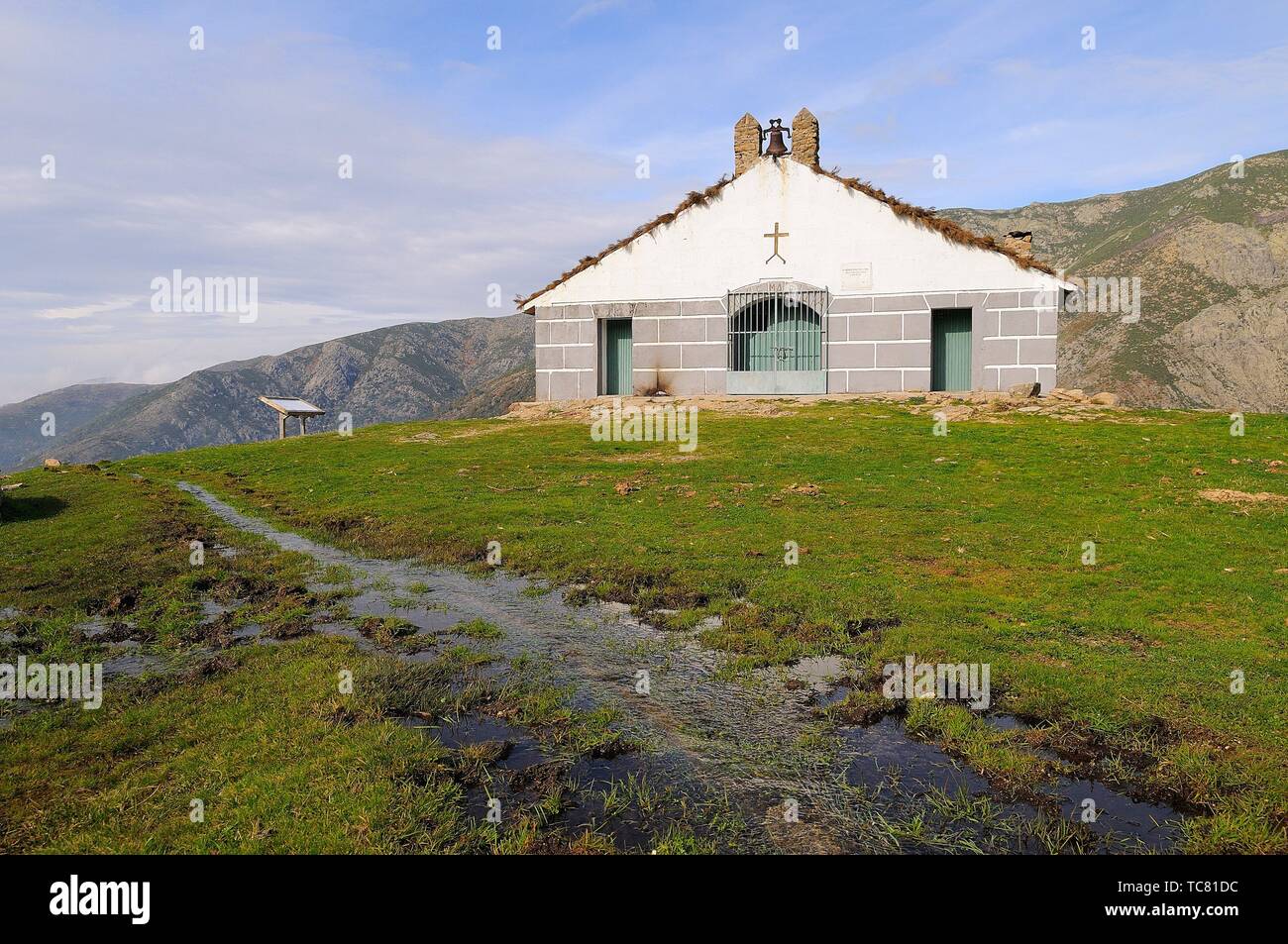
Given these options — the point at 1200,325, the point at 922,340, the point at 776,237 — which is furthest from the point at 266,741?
the point at 1200,325

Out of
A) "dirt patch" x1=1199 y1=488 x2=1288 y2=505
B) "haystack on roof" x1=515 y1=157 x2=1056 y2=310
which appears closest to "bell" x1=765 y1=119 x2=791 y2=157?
"haystack on roof" x1=515 y1=157 x2=1056 y2=310

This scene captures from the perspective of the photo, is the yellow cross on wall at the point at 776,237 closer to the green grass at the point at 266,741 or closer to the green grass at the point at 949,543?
the green grass at the point at 949,543

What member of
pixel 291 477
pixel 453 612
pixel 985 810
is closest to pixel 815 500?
pixel 453 612

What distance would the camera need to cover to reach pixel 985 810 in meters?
5.99

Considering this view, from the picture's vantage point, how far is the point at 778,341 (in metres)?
36.3

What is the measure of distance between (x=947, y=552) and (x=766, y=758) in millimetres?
8213

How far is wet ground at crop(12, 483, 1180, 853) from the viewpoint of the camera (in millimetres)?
5730

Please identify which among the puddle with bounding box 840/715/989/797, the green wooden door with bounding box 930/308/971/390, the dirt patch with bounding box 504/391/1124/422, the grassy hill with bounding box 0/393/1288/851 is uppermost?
the green wooden door with bounding box 930/308/971/390

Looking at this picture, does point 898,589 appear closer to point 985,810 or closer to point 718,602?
point 718,602

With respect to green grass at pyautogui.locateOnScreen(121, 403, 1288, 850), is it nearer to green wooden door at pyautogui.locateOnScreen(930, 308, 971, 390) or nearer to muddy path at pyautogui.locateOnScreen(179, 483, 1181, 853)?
muddy path at pyautogui.locateOnScreen(179, 483, 1181, 853)

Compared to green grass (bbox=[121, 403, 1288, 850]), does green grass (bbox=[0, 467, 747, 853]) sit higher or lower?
lower

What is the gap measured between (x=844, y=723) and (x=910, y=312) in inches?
1195

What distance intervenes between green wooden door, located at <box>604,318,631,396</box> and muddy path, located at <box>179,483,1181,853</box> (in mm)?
28537

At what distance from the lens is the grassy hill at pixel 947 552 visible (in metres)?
7.21
